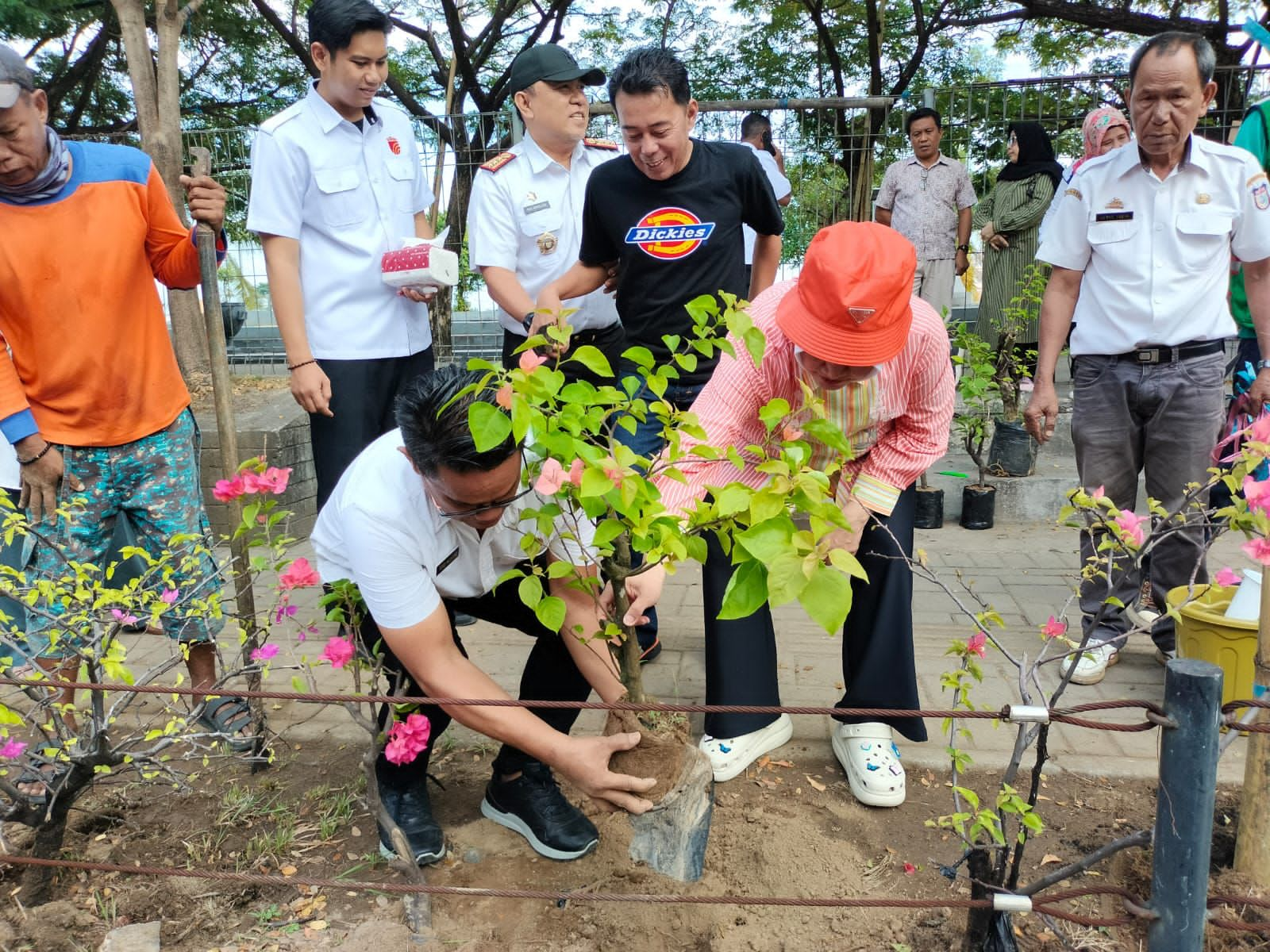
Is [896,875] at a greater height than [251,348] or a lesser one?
lesser

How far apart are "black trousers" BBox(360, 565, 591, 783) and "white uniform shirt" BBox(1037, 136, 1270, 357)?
2161mm

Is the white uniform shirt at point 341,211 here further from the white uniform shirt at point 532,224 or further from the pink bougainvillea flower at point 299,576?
the pink bougainvillea flower at point 299,576

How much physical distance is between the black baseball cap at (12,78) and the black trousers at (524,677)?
1.63 metres

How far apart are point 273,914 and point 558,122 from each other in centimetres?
271

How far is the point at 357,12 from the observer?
2.99 metres

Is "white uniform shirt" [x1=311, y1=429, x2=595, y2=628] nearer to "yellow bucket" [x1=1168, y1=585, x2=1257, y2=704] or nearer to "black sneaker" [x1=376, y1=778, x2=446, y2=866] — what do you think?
"black sneaker" [x1=376, y1=778, x2=446, y2=866]

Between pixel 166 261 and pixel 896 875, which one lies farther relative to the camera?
pixel 166 261

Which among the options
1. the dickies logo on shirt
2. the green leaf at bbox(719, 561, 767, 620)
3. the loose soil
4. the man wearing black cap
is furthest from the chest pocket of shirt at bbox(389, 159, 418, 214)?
the green leaf at bbox(719, 561, 767, 620)

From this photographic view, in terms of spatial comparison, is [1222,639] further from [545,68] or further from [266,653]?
[545,68]

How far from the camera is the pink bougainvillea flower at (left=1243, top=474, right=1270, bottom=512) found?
1753mm

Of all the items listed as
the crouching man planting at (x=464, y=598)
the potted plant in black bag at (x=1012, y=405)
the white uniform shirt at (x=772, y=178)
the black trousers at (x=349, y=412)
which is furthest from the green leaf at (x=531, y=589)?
the potted plant in black bag at (x=1012, y=405)

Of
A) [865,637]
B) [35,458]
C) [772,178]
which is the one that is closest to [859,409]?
[865,637]

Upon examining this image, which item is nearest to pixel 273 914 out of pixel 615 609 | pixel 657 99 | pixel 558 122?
pixel 615 609

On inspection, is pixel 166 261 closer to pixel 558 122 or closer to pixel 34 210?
pixel 34 210
